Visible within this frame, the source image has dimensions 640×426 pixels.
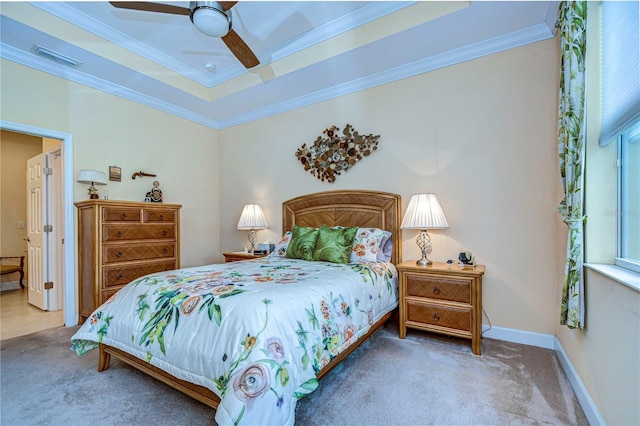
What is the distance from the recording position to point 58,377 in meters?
2.06

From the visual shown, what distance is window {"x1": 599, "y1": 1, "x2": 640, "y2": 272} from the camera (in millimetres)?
1312

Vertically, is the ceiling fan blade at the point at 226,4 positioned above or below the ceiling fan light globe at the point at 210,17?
above

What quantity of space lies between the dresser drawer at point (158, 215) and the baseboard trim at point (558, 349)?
151 inches

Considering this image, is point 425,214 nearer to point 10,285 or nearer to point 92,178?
point 92,178

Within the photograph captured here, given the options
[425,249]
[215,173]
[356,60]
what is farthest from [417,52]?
[215,173]

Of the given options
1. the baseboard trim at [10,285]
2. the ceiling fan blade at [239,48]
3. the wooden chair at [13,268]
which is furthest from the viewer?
the baseboard trim at [10,285]

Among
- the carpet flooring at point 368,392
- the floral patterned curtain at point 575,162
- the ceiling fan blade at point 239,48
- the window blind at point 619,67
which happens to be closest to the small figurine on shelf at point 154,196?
the carpet flooring at point 368,392

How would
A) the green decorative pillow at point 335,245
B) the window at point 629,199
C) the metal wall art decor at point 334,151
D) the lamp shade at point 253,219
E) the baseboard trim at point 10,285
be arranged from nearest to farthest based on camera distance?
the window at point 629,199 < the green decorative pillow at point 335,245 < the metal wall art decor at point 334,151 < the lamp shade at point 253,219 < the baseboard trim at point 10,285

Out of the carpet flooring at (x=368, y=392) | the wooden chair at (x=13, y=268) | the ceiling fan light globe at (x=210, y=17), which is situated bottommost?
the carpet flooring at (x=368, y=392)

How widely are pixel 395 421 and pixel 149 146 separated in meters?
4.27

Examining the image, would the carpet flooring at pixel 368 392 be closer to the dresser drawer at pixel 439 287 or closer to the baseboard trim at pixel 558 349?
the baseboard trim at pixel 558 349

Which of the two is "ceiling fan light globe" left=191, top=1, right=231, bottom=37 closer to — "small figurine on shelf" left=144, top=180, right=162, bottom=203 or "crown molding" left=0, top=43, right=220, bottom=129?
"crown molding" left=0, top=43, right=220, bottom=129

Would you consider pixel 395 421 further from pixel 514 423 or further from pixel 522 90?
pixel 522 90

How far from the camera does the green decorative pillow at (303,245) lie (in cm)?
302
